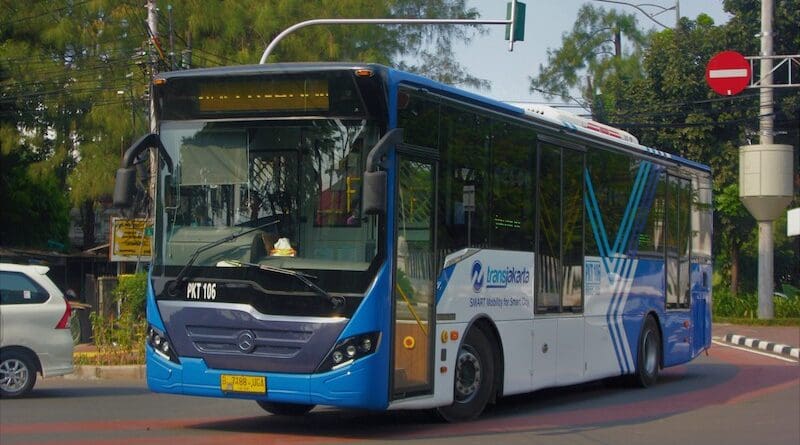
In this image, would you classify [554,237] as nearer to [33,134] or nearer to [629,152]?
[629,152]

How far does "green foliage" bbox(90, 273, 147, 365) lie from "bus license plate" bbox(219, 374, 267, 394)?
844 centimetres

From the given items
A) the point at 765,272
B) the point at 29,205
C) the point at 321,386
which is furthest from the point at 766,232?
the point at 321,386

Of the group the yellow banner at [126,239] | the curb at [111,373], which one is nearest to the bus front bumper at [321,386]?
the curb at [111,373]

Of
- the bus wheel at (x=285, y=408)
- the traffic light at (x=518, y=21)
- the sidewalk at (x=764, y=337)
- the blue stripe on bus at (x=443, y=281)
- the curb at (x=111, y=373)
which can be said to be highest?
the traffic light at (x=518, y=21)

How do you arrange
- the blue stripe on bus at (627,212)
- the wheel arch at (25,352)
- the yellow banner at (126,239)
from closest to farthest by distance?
the wheel arch at (25,352)
the blue stripe on bus at (627,212)
the yellow banner at (126,239)

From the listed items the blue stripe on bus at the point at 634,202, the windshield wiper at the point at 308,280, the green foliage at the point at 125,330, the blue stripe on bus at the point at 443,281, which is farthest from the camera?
the green foliage at the point at 125,330

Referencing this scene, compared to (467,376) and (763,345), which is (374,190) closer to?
(467,376)

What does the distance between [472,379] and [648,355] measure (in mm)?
6116

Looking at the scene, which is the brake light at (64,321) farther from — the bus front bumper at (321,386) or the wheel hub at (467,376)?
the wheel hub at (467,376)

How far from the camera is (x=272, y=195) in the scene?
34.2 feet

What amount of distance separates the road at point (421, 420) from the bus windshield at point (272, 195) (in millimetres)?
1675

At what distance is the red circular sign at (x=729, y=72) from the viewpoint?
35656 millimetres

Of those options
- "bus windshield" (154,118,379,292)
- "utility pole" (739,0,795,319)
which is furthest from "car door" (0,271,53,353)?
"utility pole" (739,0,795,319)

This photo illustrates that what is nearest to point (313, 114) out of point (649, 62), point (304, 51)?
point (304, 51)
